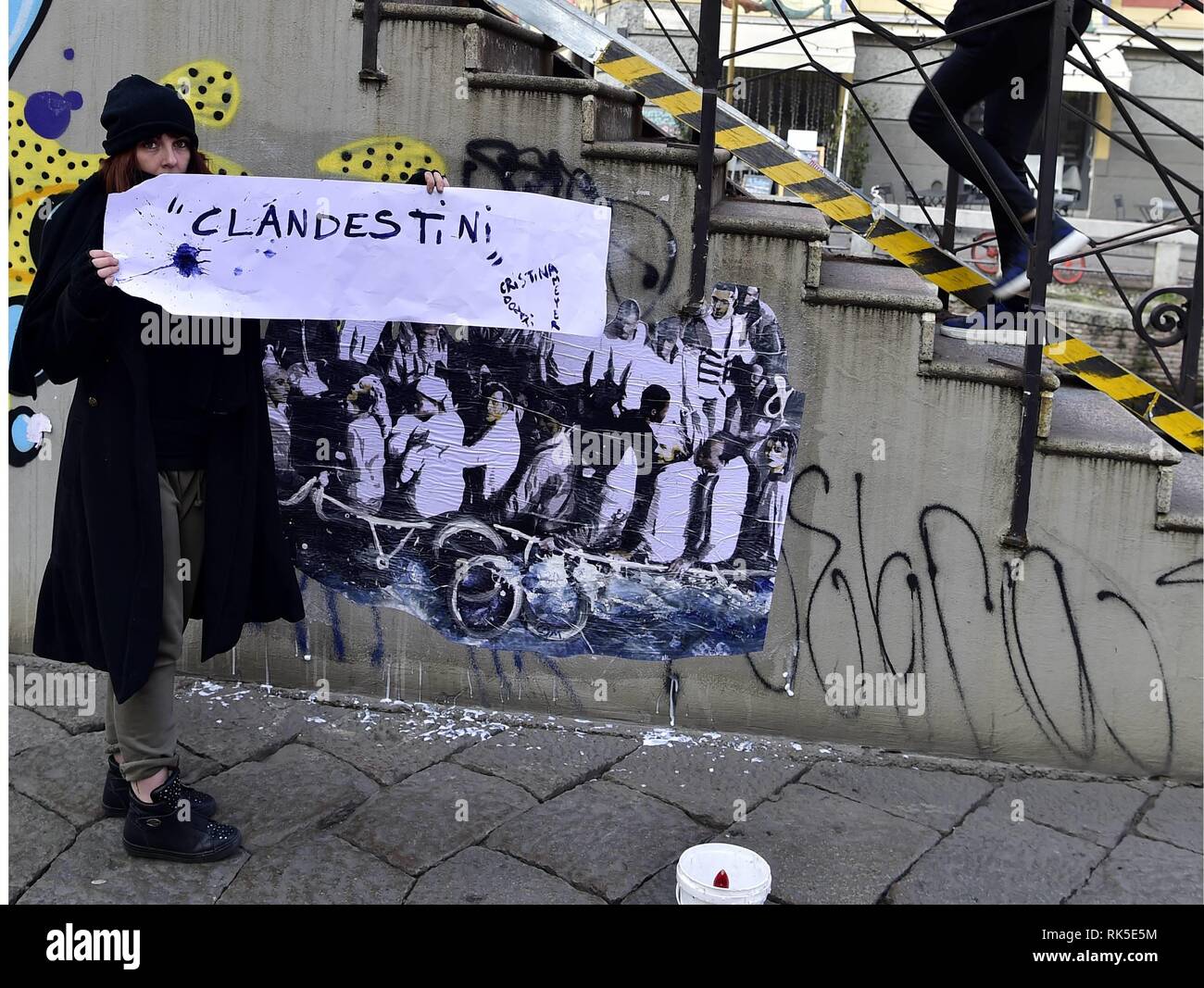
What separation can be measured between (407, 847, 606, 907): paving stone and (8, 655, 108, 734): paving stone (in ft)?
4.68

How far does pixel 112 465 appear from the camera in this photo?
3150mm

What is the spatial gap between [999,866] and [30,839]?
288cm

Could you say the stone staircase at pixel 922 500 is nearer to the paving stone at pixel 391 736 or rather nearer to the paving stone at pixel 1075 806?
the paving stone at pixel 1075 806

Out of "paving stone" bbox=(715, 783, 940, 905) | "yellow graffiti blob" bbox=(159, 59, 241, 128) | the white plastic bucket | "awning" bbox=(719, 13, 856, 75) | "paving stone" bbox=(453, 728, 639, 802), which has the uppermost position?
"awning" bbox=(719, 13, 856, 75)

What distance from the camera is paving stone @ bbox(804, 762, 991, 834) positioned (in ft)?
12.4

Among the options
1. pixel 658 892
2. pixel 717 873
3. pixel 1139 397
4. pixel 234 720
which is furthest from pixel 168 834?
pixel 1139 397

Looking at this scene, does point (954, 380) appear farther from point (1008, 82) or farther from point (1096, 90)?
point (1096, 90)

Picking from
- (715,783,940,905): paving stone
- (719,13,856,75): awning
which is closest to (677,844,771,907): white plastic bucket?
(715,783,940,905): paving stone

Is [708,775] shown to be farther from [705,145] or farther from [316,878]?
[705,145]

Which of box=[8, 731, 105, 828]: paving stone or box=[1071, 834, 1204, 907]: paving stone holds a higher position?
box=[8, 731, 105, 828]: paving stone

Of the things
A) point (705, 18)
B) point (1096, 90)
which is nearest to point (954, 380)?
point (705, 18)

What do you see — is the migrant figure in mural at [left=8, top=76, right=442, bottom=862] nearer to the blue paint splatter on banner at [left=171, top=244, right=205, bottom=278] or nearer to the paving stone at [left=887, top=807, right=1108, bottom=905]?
the blue paint splatter on banner at [left=171, top=244, right=205, bottom=278]
